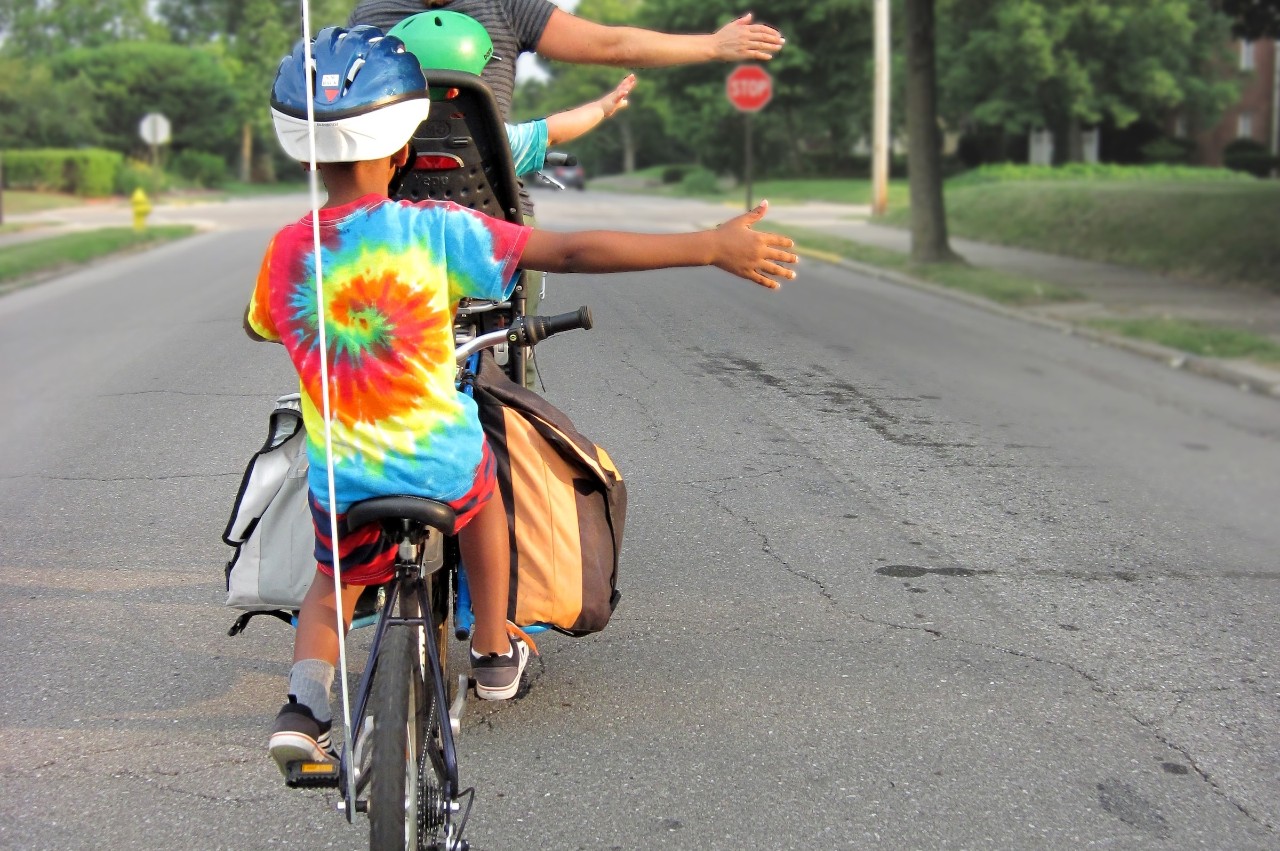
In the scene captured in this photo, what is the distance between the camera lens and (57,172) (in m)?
47.9

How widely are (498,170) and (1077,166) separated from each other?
137 feet

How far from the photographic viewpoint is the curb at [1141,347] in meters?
10.7

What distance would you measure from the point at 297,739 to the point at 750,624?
93.3 inches

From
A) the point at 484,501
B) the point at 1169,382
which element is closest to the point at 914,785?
the point at 484,501

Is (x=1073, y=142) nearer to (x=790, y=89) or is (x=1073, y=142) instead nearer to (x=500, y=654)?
(x=790, y=89)

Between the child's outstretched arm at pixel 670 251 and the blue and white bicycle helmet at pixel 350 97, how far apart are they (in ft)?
1.24

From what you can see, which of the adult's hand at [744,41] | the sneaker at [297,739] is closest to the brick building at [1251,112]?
the adult's hand at [744,41]

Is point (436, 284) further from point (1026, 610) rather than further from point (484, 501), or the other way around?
point (1026, 610)

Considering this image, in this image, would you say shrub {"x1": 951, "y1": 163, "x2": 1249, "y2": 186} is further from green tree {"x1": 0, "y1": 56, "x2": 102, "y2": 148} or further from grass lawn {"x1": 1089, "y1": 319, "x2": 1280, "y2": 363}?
green tree {"x1": 0, "y1": 56, "x2": 102, "y2": 148}

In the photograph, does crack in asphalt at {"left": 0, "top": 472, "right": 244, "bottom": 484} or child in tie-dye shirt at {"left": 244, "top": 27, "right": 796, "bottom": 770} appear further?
crack in asphalt at {"left": 0, "top": 472, "right": 244, "bottom": 484}

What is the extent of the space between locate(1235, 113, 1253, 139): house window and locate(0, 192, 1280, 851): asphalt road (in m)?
56.9

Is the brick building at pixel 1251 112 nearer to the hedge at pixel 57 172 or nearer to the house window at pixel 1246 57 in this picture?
the house window at pixel 1246 57

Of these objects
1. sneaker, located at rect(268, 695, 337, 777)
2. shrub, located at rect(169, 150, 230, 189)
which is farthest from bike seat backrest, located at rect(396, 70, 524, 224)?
shrub, located at rect(169, 150, 230, 189)

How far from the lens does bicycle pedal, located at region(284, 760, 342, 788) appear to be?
3.01 m
